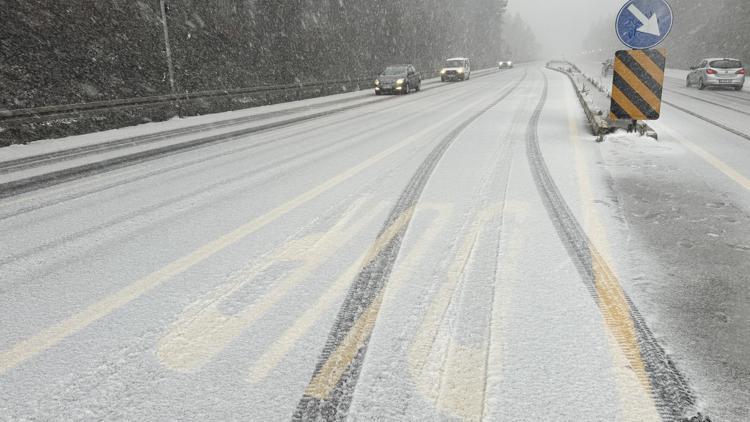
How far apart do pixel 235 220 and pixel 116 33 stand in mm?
12405

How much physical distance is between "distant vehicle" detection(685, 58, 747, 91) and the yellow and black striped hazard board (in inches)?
749

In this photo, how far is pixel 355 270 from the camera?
3541mm

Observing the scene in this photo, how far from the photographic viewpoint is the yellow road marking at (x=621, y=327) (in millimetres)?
2059

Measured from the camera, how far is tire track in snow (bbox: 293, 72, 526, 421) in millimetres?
2092

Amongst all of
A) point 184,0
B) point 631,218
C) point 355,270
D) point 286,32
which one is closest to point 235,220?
point 355,270

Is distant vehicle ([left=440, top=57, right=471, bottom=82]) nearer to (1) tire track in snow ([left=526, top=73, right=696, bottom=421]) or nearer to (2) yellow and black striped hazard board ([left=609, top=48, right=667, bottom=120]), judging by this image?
(2) yellow and black striped hazard board ([left=609, top=48, right=667, bottom=120])

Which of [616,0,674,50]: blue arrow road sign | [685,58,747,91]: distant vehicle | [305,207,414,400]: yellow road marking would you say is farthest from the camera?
[685,58,747,91]: distant vehicle

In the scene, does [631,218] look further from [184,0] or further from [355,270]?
[184,0]

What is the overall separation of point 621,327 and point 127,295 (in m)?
3.16

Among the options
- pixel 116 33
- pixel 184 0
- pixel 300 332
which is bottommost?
pixel 300 332

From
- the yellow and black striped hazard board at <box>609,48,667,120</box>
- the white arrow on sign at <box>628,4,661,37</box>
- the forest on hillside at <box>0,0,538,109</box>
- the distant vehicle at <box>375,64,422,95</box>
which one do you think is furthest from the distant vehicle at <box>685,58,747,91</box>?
the forest on hillside at <box>0,0,538,109</box>

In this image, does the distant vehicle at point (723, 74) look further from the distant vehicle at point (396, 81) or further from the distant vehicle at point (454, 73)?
the distant vehicle at point (454, 73)

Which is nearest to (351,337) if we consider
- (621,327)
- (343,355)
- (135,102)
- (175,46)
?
(343,355)

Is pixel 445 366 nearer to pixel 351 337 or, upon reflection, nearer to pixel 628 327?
pixel 351 337
